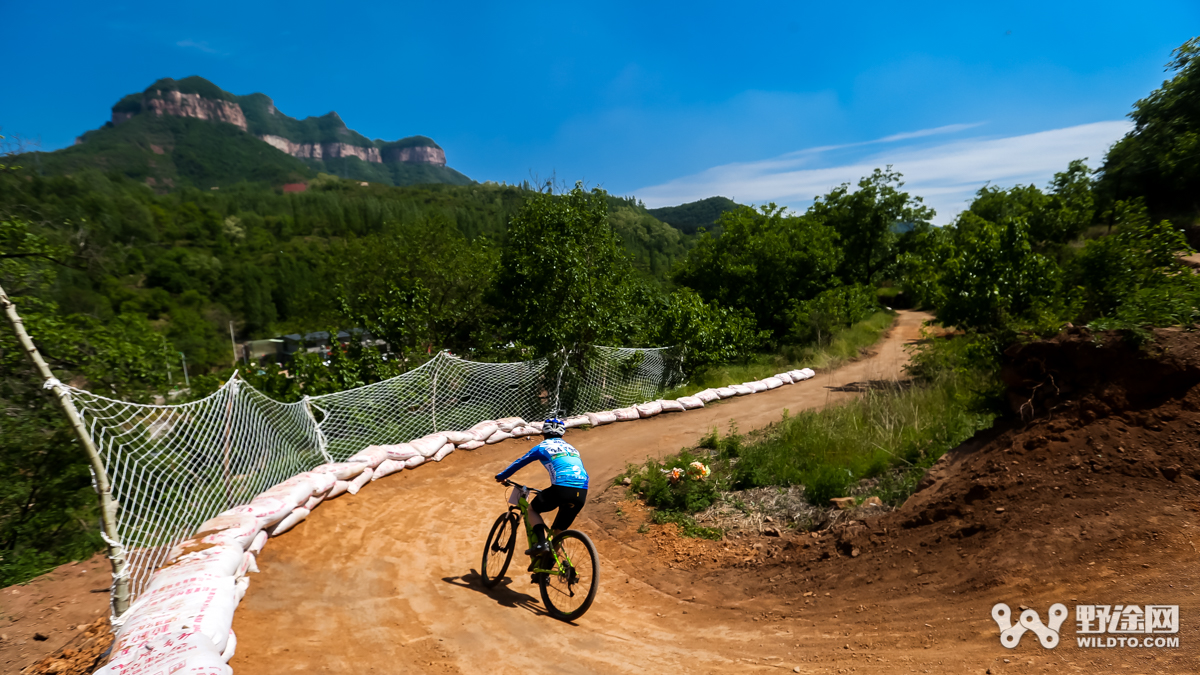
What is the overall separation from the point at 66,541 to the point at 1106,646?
10.2 meters

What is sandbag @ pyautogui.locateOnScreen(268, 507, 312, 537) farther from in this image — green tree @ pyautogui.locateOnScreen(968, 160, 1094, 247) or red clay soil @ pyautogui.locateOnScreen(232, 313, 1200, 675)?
green tree @ pyautogui.locateOnScreen(968, 160, 1094, 247)

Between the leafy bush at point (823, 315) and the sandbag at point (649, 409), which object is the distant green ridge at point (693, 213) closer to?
the leafy bush at point (823, 315)

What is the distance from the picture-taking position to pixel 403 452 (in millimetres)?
8008

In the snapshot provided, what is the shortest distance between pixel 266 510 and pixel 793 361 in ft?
49.2

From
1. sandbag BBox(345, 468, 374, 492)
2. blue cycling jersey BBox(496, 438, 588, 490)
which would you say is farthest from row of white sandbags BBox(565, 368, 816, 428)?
blue cycling jersey BBox(496, 438, 588, 490)

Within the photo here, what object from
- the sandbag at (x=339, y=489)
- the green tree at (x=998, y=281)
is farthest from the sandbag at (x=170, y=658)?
the green tree at (x=998, y=281)

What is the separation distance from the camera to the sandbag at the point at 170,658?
Result: 285 cm

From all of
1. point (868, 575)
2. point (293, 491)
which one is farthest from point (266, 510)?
point (868, 575)

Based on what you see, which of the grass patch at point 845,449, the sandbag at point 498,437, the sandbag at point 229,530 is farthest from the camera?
the sandbag at point 498,437

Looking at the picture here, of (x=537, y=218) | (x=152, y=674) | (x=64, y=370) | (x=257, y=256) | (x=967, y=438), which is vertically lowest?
(x=967, y=438)

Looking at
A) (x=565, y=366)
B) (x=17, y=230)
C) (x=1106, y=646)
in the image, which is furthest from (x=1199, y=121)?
(x=17, y=230)

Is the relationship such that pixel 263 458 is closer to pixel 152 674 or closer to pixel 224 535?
pixel 224 535

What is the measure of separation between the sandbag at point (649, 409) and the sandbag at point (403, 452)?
14.4 feet

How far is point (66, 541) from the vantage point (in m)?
7.01
